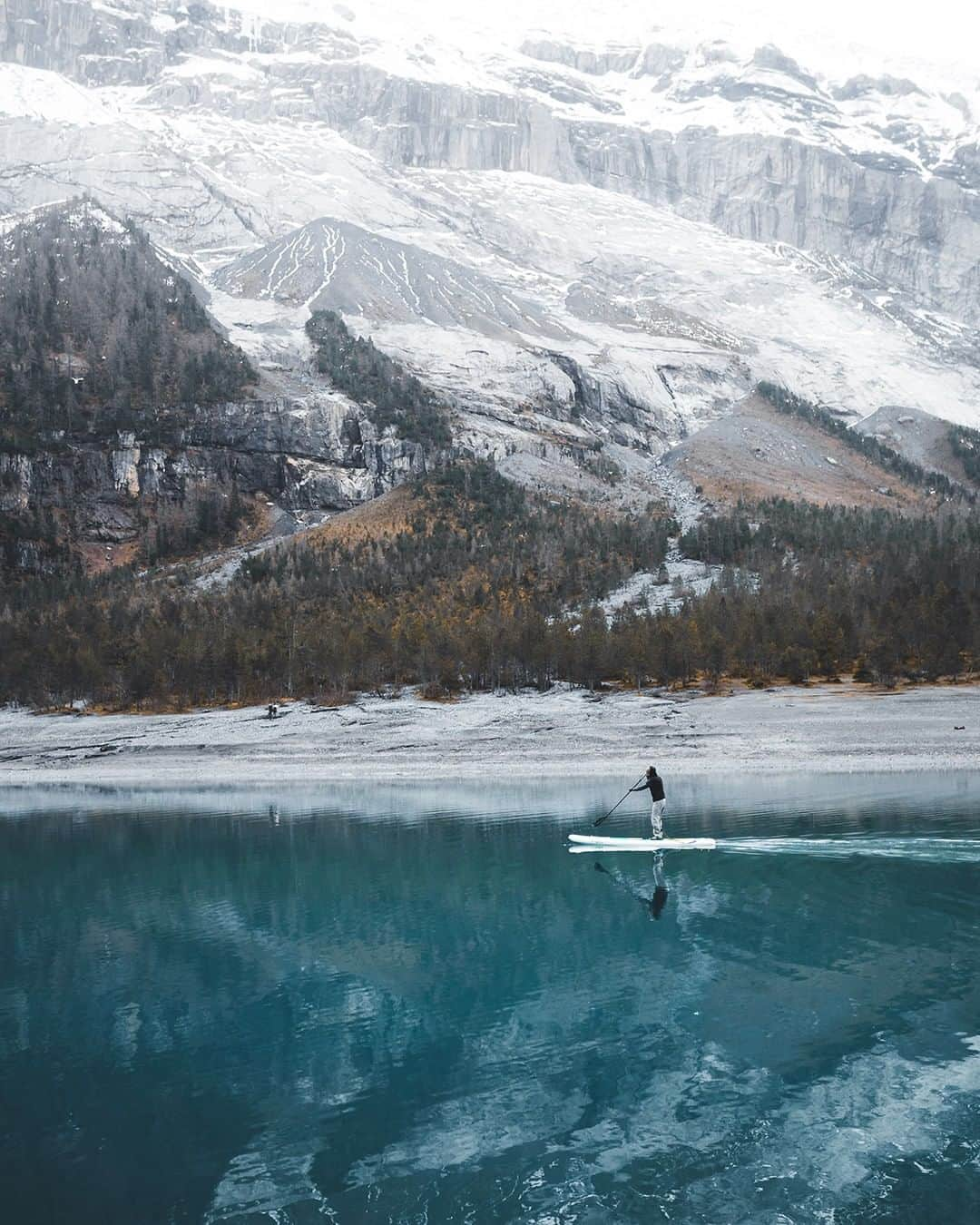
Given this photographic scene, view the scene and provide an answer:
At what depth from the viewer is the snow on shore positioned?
64812 mm

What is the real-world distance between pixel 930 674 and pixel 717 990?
79.1 m

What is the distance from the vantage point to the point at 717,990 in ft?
71.4

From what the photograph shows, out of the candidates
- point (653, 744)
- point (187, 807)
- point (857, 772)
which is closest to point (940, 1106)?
point (857, 772)

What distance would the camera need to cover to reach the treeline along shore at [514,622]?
336 ft

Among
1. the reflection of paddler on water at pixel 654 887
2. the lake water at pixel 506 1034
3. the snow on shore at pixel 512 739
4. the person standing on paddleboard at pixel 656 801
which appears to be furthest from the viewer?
the snow on shore at pixel 512 739

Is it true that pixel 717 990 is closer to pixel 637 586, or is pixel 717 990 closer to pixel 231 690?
pixel 231 690

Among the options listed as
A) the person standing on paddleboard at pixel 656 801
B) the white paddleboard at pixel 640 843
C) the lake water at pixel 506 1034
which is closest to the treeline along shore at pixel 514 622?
the person standing on paddleboard at pixel 656 801

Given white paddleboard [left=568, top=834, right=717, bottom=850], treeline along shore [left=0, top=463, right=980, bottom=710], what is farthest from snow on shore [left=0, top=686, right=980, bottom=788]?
white paddleboard [left=568, top=834, right=717, bottom=850]

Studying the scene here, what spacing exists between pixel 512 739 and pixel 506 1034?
57.6 meters

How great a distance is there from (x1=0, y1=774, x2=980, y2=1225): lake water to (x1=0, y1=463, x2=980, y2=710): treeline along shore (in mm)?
65214

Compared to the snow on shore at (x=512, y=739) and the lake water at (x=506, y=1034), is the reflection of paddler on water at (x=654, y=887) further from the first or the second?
the snow on shore at (x=512, y=739)

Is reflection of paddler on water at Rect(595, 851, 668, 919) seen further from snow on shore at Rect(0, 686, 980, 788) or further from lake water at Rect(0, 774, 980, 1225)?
snow on shore at Rect(0, 686, 980, 788)

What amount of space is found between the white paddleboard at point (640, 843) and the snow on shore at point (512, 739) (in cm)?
2340

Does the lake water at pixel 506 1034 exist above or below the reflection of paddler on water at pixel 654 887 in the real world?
above
